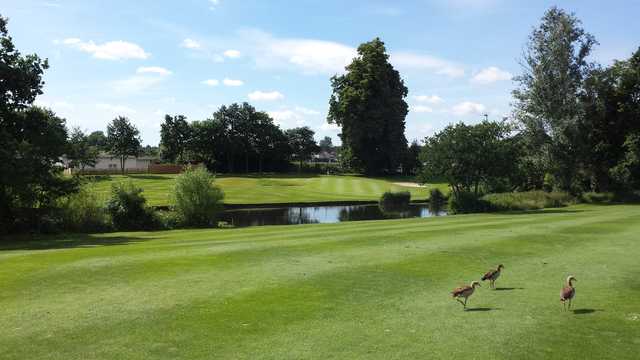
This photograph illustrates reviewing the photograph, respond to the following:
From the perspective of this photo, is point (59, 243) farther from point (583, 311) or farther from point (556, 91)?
point (556, 91)

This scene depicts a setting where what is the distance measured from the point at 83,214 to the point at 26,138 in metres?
7.05

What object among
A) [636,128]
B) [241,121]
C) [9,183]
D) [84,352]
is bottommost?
Answer: [84,352]

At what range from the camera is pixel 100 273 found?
1529 centimetres

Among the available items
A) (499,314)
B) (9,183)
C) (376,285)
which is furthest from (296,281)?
(9,183)

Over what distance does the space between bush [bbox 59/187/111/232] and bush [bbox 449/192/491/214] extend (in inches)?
1124

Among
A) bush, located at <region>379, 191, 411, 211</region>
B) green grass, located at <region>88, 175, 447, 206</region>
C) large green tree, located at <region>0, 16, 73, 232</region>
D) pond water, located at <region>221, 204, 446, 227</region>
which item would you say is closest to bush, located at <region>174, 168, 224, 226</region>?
pond water, located at <region>221, 204, 446, 227</region>

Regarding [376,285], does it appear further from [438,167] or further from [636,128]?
[636,128]

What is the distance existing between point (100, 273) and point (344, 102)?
94400 mm

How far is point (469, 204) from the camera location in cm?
4816

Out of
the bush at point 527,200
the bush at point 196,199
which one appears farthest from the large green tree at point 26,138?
the bush at point 527,200

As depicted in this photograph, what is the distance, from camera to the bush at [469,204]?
47.9 meters

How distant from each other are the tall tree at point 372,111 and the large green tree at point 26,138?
75525 mm

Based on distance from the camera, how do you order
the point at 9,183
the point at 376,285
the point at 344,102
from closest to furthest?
the point at 376,285
the point at 9,183
the point at 344,102

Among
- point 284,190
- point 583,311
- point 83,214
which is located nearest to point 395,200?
point 284,190
